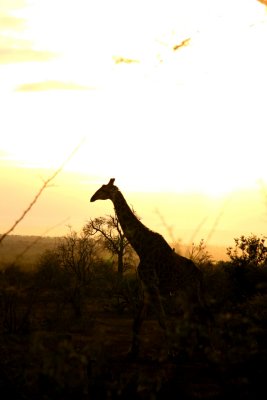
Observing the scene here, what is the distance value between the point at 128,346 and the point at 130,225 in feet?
7.09

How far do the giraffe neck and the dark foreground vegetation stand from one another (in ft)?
3.45

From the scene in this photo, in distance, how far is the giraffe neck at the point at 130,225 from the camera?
9812 millimetres

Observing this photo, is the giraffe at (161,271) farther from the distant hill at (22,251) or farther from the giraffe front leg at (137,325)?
the distant hill at (22,251)

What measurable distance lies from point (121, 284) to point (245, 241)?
A: 409 centimetres

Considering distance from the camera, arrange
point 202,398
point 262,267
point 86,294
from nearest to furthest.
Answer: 1. point 202,398
2. point 262,267
3. point 86,294

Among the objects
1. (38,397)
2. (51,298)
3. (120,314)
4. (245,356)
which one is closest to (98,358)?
(38,397)

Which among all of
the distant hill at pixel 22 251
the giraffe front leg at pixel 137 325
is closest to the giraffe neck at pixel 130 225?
the giraffe front leg at pixel 137 325

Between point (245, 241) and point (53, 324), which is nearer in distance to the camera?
point (53, 324)

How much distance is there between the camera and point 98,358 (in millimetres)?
5797

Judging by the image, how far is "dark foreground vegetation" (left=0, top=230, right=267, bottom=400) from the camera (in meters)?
5.56

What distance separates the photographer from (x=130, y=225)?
1002cm

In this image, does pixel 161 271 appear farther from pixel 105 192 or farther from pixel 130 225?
pixel 105 192

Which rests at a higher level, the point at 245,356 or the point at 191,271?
Result: the point at 191,271

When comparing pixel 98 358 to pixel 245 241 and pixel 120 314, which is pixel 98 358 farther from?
pixel 245 241
